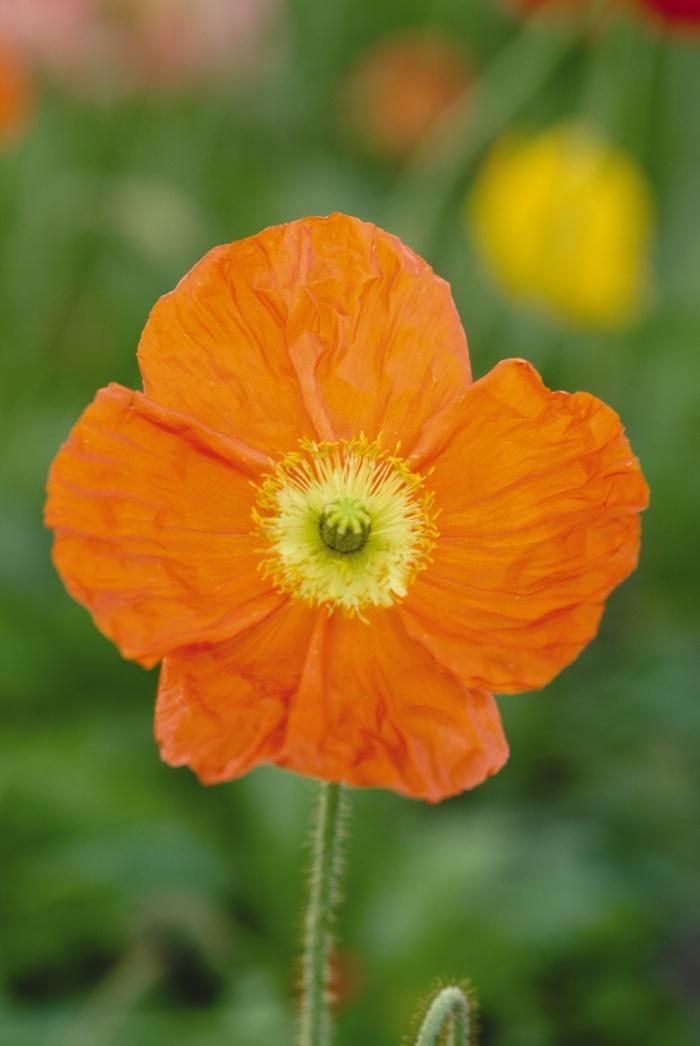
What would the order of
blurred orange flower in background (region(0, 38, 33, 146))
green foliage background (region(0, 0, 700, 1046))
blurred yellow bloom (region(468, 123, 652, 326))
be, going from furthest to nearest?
blurred yellow bloom (region(468, 123, 652, 326))
blurred orange flower in background (region(0, 38, 33, 146))
green foliage background (region(0, 0, 700, 1046))

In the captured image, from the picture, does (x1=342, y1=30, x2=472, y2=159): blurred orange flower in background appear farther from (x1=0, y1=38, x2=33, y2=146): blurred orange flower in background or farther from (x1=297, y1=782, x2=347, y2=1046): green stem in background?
(x1=297, y1=782, x2=347, y2=1046): green stem in background

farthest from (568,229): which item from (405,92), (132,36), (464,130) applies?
(132,36)

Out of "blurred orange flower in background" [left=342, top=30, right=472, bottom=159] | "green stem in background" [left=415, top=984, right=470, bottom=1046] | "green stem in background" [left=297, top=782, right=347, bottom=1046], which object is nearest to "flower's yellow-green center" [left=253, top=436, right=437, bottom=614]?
"green stem in background" [left=297, top=782, right=347, bottom=1046]

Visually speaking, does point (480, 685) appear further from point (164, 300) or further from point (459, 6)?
point (459, 6)

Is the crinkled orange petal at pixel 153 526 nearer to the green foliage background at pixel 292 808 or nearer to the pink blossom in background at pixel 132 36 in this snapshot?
the green foliage background at pixel 292 808

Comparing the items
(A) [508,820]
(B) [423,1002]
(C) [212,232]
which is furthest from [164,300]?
(C) [212,232]
